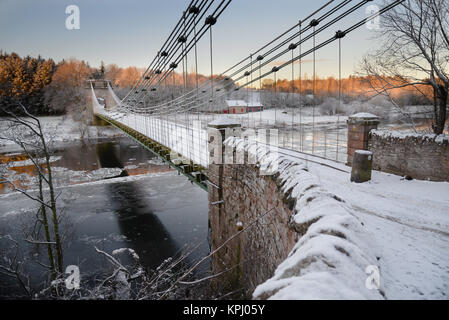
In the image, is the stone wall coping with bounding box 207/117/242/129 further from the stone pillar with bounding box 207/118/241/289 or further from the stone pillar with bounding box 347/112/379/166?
the stone pillar with bounding box 347/112/379/166

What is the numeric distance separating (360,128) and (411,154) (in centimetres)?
122

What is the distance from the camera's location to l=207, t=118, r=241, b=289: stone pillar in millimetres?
5363

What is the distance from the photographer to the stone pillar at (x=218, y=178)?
5363mm

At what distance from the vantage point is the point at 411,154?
19.6ft

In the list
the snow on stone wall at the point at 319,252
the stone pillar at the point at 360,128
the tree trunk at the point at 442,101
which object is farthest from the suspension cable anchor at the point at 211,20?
the tree trunk at the point at 442,101

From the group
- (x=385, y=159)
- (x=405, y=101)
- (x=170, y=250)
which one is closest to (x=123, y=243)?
(x=170, y=250)

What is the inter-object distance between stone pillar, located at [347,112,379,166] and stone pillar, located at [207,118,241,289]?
313 cm

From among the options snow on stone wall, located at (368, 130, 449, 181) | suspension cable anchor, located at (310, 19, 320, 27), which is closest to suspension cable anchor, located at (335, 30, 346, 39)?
suspension cable anchor, located at (310, 19, 320, 27)

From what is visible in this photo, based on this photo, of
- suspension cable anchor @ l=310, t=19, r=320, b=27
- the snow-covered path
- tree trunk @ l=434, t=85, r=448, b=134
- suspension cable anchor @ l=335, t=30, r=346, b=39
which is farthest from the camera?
tree trunk @ l=434, t=85, r=448, b=134

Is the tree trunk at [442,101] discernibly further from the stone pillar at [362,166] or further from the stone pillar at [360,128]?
the stone pillar at [362,166]

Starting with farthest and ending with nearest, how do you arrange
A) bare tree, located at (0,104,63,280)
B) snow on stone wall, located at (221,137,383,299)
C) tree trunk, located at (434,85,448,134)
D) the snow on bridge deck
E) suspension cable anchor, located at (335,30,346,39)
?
tree trunk, located at (434,85,448,134) → the snow on bridge deck → bare tree, located at (0,104,63,280) → suspension cable anchor, located at (335,30,346,39) → snow on stone wall, located at (221,137,383,299)

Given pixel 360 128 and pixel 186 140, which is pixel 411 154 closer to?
pixel 360 128

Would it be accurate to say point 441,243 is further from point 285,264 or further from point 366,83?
point 366,83

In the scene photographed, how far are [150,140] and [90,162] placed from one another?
12.9m
